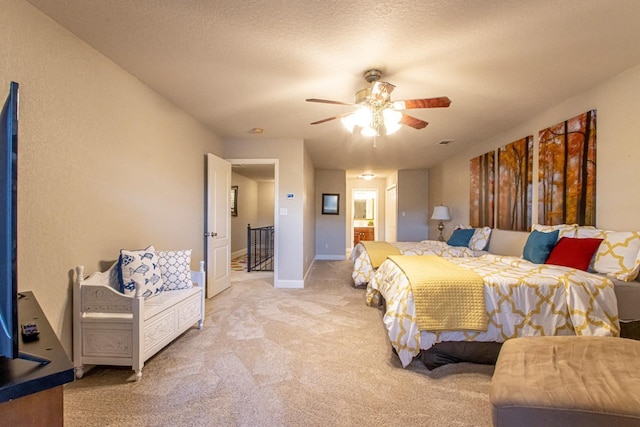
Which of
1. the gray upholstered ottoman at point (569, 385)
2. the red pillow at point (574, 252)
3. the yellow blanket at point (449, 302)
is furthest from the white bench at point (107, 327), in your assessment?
the red pillow at point (574, 252)

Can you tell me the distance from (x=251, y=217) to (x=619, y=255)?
324 inches

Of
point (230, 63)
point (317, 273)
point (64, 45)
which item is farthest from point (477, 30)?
point (317, 273)

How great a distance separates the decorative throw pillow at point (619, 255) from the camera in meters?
2.17

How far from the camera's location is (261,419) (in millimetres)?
1597

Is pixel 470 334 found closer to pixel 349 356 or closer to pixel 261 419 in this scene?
pixel 349 356

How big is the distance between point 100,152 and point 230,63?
4.02ft

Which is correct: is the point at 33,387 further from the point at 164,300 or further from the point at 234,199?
the point at 234,199

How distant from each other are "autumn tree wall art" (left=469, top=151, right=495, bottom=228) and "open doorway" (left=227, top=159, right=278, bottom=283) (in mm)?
3620

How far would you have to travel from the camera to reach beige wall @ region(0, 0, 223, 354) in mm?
1657

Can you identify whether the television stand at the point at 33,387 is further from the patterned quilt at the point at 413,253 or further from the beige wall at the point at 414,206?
the beige wall at the point at 414,206

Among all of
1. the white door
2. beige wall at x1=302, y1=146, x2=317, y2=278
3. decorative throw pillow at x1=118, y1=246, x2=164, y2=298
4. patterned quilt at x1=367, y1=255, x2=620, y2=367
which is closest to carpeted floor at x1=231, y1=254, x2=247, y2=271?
beige wall at x1=302, y1=146, x2=317, y2=278

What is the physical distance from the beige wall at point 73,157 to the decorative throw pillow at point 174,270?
283mm

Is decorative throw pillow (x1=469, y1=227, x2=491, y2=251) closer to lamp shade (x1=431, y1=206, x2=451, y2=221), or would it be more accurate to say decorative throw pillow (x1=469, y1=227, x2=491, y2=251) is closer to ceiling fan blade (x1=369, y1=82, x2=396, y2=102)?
lamp shade (x1=431, y1=206, x2=451, y2=221)

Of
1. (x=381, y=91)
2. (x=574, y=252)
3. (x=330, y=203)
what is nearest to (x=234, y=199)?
(x=330, y=203)
